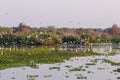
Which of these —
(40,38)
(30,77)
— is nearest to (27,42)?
(40,38)

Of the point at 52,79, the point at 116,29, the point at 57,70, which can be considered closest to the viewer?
the point at 52,79

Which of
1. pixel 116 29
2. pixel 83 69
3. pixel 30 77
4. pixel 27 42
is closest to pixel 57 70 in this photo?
pixel 83 69

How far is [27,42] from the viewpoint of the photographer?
8019 centimetres

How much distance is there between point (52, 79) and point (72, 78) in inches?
54.4

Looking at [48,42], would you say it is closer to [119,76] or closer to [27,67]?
[27,67]

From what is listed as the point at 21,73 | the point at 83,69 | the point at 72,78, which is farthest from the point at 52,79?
the point at 83,69

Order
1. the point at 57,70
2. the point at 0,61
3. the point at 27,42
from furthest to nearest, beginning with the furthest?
the point at 27,42
the point at 0,61
the point at 57,70

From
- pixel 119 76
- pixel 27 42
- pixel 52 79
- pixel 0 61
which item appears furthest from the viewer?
pixel 27 42

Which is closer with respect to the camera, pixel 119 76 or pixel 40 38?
pixel 119 76

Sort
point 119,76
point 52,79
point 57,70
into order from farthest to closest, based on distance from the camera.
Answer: point 57,70 → point 119,76 → point 52,79

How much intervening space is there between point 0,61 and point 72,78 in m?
10.9

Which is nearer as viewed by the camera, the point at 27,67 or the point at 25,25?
the point at 27,67

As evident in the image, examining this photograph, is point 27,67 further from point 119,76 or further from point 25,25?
point 25,25

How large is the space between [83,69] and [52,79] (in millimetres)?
6316
